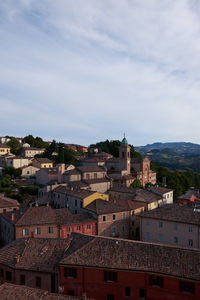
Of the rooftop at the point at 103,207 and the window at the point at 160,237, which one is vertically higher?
the rooftop at the point at 103,207

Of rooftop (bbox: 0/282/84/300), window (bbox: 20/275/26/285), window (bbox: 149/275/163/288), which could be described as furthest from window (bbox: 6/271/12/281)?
window (bbox: 149/275/163/288)

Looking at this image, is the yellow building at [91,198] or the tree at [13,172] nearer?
the yellow building at [91,198]

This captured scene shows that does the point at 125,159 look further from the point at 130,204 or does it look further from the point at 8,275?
the point at 8,275

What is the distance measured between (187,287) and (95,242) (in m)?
9.14

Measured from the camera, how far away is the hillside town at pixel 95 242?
2328cm

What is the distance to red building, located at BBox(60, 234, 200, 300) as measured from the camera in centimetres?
2258

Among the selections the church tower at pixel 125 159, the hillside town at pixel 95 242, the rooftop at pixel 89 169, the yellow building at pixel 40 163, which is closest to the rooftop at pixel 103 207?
the hillside town at pixel 95 242

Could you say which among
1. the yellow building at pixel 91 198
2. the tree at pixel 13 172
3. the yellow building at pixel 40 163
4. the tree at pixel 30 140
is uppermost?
the tree at pixel 30 140

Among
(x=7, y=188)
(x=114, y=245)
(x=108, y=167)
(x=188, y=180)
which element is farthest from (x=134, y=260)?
(x=188, y=180)

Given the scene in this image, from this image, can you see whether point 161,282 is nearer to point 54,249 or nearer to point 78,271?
point 78,271

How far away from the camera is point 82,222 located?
4059 centimetres

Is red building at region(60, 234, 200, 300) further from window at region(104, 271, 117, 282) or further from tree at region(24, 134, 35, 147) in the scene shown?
tree at region(24, 134, 35, 147)

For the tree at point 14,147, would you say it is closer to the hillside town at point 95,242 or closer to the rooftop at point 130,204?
the hillside town at point 95,242

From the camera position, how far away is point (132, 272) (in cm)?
2358
